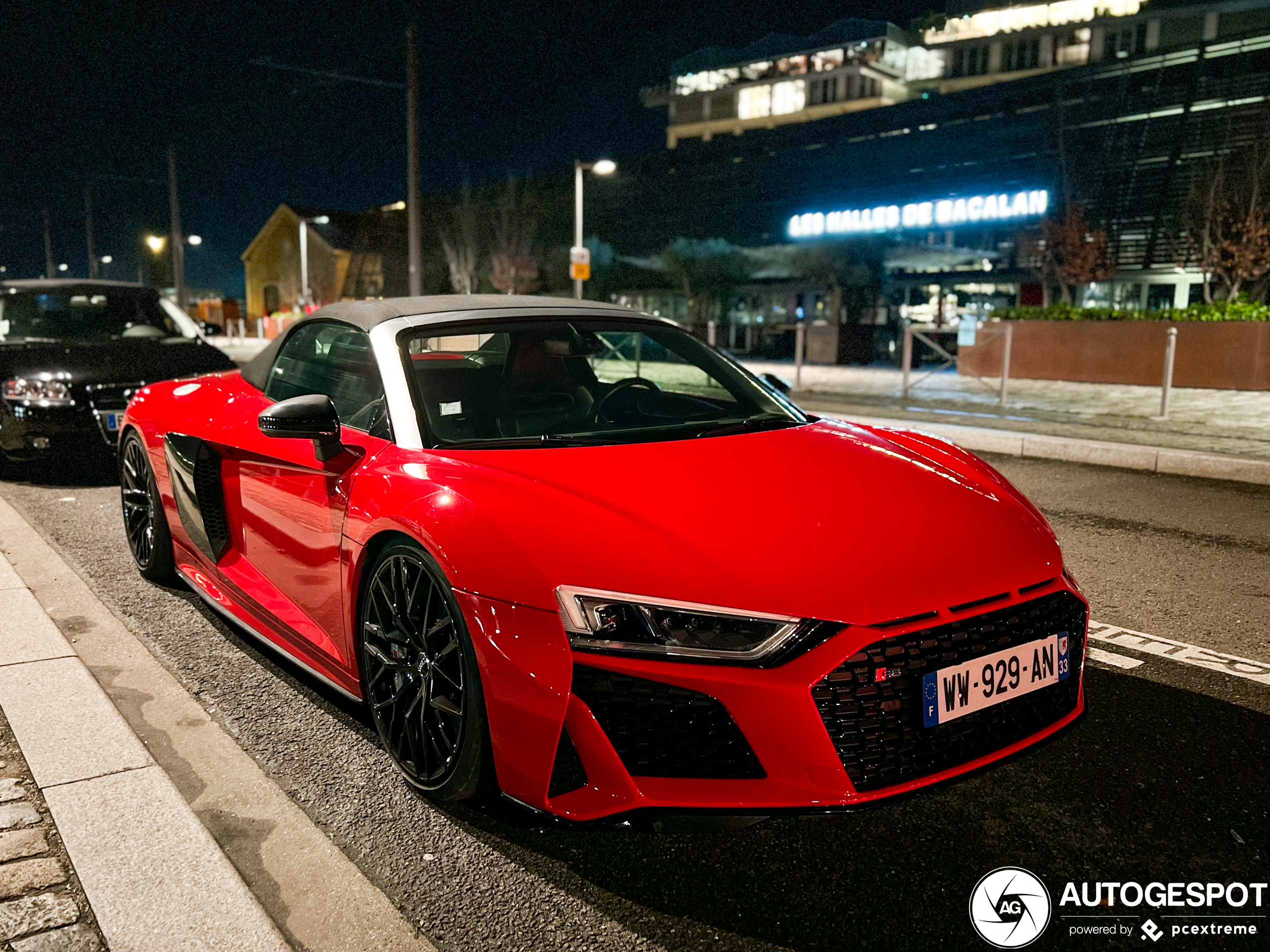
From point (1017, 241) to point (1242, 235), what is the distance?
16.4ft

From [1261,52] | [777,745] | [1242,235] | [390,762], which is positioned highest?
[1261,52]

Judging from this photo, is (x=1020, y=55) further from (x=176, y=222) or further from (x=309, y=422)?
(x=309, y=422)

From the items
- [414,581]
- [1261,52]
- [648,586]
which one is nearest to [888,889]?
[648,586]

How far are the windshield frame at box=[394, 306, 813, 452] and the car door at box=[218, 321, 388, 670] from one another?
138 millimetres

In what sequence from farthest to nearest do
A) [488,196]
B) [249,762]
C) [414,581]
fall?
[488,196], [249,762], [414,581]

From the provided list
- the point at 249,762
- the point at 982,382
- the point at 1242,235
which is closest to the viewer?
the point at 249,762

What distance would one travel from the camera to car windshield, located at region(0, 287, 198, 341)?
834 cm

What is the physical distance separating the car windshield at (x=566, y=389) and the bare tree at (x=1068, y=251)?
768 inches

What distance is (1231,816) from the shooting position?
264cm

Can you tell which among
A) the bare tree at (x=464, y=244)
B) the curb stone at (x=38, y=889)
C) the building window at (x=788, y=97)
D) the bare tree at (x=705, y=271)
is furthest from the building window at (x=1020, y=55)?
the curb stone at (x=38, y=889)

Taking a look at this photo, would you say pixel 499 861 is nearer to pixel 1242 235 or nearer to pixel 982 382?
pixel 982 382

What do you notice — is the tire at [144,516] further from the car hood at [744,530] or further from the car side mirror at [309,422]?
the car hood at [744,530]

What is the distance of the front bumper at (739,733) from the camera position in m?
2.13

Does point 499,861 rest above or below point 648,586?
below
